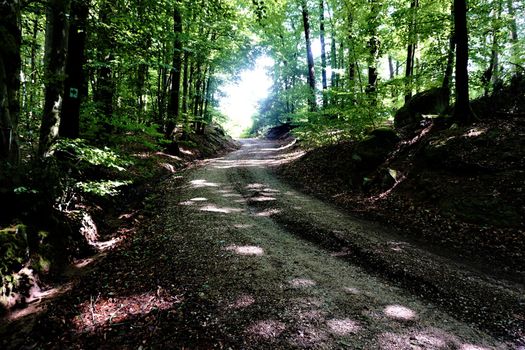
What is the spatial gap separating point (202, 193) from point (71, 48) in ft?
17.7

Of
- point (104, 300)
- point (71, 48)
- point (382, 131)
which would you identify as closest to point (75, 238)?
point (104, 300)

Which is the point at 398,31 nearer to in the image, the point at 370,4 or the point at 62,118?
the point at 370,4

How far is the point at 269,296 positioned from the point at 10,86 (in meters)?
5.92

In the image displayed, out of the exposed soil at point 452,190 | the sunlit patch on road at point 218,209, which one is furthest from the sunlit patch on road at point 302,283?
the sunlit patch on road at point 218,209

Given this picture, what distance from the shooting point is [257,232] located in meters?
7.18

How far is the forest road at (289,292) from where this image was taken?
12.6ft

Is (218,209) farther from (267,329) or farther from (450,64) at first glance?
(450,64)

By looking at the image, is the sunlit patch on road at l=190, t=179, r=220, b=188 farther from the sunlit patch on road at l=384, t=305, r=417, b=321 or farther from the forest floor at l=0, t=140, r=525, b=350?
the sunlit patch on road at l=384, t=305, r=417, b=321

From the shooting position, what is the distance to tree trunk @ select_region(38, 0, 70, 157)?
21.3 ft

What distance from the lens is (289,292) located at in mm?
4758

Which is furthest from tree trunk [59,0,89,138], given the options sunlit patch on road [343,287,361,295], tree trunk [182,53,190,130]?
tree trunk [182,53,190,130]

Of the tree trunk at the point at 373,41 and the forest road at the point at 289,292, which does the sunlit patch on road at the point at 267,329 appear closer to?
the forest road at the point at 289,292

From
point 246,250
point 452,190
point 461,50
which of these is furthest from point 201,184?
point 461,50

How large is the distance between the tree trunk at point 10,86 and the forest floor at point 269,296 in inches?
103
